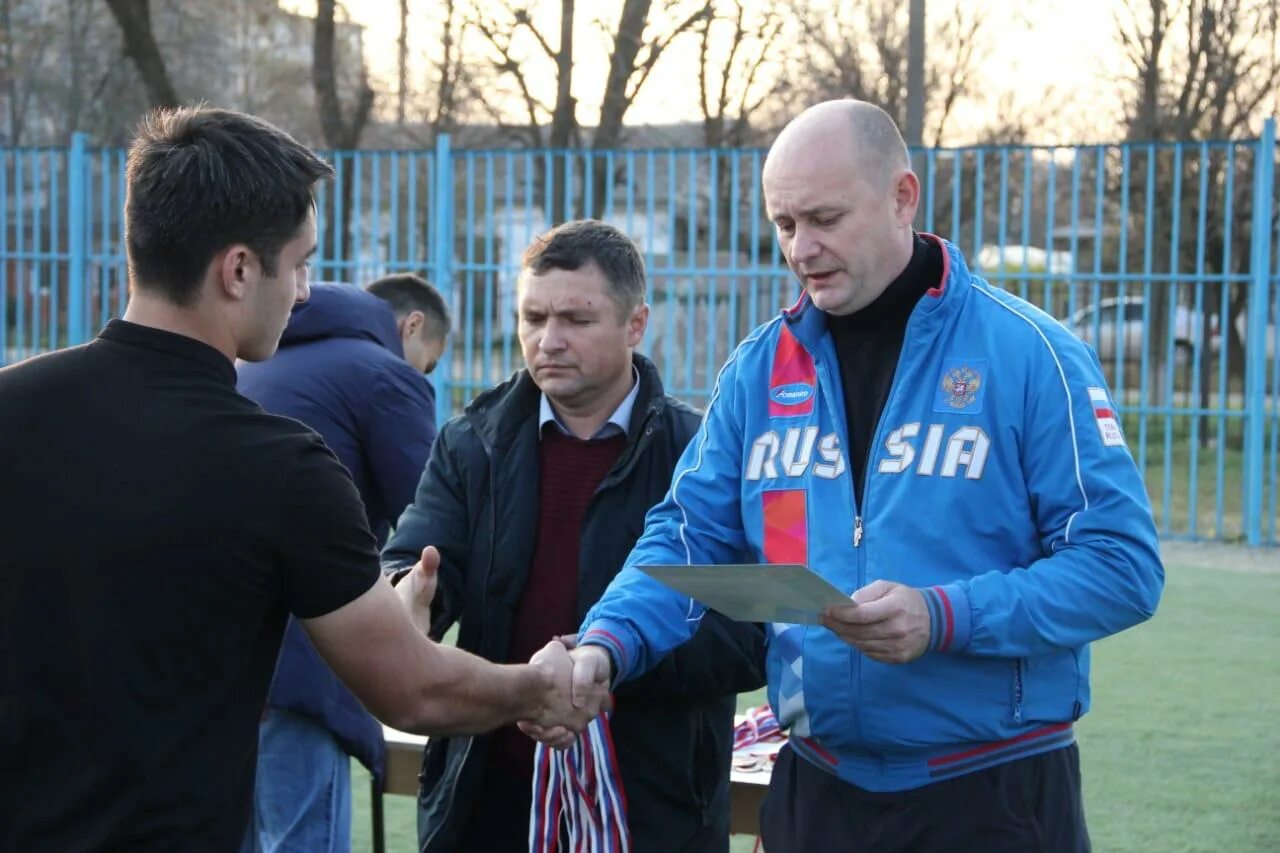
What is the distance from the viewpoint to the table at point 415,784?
3.72 meters

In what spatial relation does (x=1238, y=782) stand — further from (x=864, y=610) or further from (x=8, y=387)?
(x=8, y=387)

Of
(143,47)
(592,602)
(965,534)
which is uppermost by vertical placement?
(143,47)

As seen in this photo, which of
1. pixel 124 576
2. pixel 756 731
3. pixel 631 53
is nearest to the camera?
pixel 124 576

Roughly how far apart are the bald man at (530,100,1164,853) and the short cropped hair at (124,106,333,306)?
99 cm

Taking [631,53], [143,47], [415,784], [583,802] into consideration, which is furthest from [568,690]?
[143,47]

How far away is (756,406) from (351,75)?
23.1 meters

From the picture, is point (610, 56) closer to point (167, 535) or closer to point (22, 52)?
point (22, 52)

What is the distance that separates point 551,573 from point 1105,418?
49.4 inches

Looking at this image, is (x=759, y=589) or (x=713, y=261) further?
(x=713, y=261)

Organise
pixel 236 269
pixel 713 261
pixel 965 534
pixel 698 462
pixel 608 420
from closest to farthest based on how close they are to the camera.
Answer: pixel 236 269 → pixel 965 534 → pixel 698 462 → pixel 608 420 → pixel 713 261

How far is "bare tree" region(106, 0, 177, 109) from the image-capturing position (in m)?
19.9

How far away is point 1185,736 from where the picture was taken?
6480 millimetres

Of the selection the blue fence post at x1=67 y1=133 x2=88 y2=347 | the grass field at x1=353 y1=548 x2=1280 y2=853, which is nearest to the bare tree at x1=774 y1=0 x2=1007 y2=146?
the blue fence post at x1=67 y1=133 x2=88 y2=347

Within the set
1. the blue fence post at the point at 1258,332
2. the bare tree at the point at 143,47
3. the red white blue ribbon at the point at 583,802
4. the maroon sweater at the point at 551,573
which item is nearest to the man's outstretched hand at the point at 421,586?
the maroon sweater at the point at 551,573
